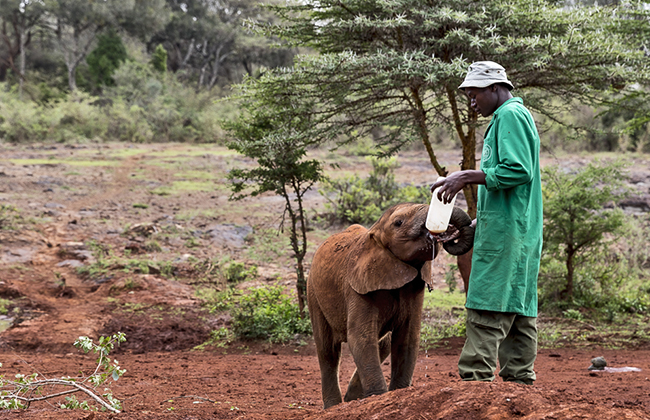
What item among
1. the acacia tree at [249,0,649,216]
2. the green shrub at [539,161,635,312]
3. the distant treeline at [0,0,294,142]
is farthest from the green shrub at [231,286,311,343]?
the distant treeline at [0,0,294,142]

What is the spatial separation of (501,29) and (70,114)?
82.5ft

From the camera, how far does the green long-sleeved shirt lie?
11.1ft

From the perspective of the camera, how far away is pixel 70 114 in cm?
2859

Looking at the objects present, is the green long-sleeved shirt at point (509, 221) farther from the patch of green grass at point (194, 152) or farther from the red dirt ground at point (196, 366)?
the patch of green grass at point (194, 152)

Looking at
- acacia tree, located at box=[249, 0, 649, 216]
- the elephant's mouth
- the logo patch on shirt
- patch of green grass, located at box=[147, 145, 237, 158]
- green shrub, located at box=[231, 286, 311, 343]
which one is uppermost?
acacia tree, located at box=[249, 0, 649, 216]

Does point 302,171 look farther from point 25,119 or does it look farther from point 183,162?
point 25,119

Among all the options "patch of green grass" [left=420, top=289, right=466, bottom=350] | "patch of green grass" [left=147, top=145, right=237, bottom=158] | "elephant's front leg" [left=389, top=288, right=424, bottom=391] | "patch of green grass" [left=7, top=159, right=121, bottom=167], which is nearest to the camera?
"elephant's front leg" [left=389, top=288, right=424, bottom=391]

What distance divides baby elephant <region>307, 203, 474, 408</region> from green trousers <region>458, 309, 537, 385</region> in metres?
0.46

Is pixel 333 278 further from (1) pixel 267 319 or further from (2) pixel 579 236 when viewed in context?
(2) pixel 579 236

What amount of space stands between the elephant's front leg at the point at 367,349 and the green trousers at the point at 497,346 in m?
0.65

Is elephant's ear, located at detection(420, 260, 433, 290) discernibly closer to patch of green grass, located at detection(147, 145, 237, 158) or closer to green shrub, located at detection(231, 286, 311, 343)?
green shrub, located at detection(231, 286, 311, 343)

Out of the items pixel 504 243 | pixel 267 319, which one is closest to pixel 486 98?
pixel 504 243

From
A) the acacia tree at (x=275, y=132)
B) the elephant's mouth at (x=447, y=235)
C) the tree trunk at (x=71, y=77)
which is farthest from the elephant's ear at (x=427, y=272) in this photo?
the tree trunk at (x=71, y=77)

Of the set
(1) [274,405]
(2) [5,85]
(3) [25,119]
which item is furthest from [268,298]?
(2) [5,85]
